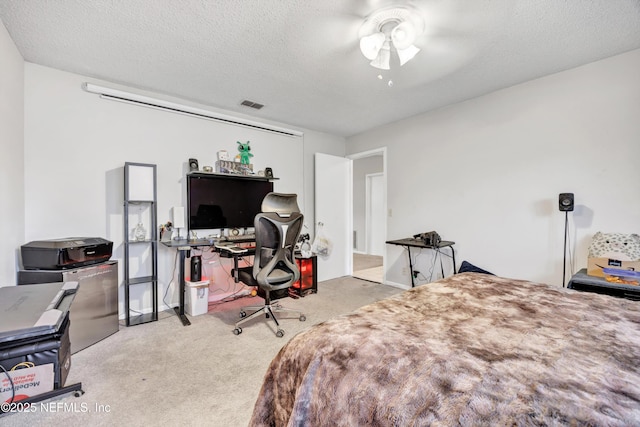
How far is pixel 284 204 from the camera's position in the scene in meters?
3.10

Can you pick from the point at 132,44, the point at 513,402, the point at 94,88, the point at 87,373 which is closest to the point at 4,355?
the point at 87,373

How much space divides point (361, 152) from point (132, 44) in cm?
342

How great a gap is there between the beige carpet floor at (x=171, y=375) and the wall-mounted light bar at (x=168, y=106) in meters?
2.37

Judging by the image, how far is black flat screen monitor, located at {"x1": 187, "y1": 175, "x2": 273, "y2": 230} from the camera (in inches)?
127

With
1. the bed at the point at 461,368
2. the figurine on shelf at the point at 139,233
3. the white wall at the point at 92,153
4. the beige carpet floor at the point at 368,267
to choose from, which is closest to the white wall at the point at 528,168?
the beige carpet floor at the point at 368,267

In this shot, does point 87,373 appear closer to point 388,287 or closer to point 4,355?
point 4,355

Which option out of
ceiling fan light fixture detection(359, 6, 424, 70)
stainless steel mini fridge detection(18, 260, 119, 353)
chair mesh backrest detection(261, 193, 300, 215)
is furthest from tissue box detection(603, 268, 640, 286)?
stainless steel mini fridge detection(18, 260, 119, 353)

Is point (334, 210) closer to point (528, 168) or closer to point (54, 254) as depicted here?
point (528, 168)

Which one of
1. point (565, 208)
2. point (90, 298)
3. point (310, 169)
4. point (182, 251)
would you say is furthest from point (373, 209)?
point (90, 298)

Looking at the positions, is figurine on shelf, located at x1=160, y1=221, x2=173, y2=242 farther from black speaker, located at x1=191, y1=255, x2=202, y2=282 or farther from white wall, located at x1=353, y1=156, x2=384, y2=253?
white wall, located at x1=353, y1=156, x2=384, y2=253

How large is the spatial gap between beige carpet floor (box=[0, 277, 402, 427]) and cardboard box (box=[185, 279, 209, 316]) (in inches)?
4.4

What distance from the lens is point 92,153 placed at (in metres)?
2.68

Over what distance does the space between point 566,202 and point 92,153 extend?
4.66 meters

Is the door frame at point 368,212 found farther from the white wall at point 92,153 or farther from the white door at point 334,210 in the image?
the white wall at point 92,153
